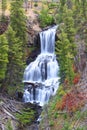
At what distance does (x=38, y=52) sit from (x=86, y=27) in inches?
327

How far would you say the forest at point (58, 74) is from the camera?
45.0 metres

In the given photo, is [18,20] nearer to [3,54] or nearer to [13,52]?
[13,52]

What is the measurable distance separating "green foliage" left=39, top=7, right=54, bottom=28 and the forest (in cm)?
202

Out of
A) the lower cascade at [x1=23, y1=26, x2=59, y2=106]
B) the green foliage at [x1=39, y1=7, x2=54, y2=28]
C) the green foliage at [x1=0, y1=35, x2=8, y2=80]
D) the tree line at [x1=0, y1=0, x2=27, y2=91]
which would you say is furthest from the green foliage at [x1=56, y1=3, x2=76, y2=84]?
the green foliage at [x1=39, y1=7, x2=54, y2=28]

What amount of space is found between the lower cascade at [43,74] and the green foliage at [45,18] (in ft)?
7.94

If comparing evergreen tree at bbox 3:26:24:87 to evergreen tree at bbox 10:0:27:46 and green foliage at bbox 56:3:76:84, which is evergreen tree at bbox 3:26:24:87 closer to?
evergreen tree at bbox 10:0:27:46

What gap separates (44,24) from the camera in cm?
6581

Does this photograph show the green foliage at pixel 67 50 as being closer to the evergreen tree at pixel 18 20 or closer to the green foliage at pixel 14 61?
the green foliage at pixel 14 61

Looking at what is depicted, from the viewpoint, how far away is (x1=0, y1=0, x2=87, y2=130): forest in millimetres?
45006

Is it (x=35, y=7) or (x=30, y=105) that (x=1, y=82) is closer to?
(x=30, y=105)

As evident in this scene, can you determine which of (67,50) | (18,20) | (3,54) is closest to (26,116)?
(3,54)

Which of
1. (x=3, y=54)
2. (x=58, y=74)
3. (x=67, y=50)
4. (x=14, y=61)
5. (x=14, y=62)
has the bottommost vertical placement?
(x=58, y=74)

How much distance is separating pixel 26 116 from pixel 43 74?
10952mm

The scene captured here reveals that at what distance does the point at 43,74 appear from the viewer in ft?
192
